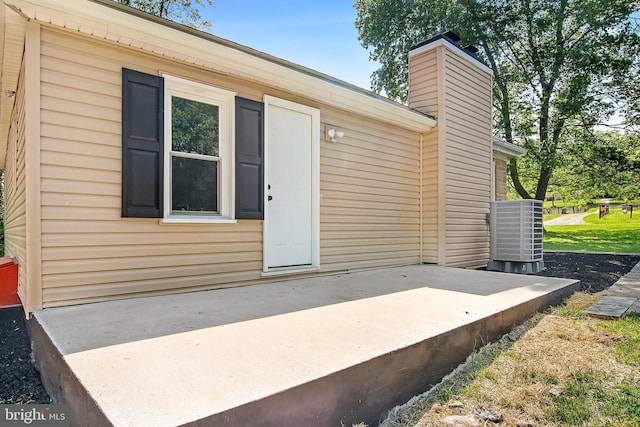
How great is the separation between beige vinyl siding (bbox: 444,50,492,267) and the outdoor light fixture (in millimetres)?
2156

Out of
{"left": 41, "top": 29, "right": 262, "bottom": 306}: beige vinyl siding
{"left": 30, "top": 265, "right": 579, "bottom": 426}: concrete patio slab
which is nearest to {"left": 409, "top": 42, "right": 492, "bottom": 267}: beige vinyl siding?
{"left": 30, "top": 265, "right": 579, "bottom": 426}: concrete patio slab

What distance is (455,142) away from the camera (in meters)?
6.23

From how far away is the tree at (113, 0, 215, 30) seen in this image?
13.0m

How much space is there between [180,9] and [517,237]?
1359cm

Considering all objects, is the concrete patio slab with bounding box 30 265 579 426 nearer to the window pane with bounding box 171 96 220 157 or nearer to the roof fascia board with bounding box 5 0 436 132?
the window pane with bounding box 171 96 220 157

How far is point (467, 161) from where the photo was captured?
21.3 feet

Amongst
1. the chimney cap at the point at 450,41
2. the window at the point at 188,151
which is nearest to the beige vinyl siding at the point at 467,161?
the chimney cap at the point at 450,41

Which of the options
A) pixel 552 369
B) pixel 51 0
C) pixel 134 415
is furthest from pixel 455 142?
pixel 134 415

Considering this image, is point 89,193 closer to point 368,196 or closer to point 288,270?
point 288,270

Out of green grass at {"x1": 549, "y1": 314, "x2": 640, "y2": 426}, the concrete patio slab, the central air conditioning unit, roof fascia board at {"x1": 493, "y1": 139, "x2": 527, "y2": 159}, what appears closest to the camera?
the concrete patio slab

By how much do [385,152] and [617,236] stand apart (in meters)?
14.7

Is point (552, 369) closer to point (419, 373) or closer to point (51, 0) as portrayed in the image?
point (419, 373)

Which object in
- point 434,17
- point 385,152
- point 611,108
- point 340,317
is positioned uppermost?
point 434,17

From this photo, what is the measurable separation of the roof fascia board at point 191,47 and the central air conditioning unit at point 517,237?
3130 millimetres
